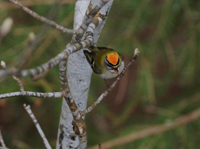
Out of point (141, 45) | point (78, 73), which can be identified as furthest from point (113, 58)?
point (141, 45)

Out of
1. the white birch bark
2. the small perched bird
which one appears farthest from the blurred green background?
the white birch bark

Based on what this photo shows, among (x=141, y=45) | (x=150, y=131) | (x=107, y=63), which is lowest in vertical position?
(x=150, y=131)

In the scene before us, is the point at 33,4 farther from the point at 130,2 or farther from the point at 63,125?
the point at 63,125

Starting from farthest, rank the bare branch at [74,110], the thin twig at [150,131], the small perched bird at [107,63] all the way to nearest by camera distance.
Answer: the thin twig at [150,131], the small perched bird at [107,63], the bare branch at [74,110]

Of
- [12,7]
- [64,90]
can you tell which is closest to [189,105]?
[12,7]

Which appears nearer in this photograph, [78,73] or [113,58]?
[78,73]

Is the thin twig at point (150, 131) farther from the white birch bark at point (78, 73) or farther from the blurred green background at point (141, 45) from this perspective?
the white birch bark at point (78, 73)

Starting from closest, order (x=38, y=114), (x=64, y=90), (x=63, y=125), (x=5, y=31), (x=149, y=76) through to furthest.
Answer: (x=5, y=31), (x=64, y=90), (x=63, y=125), (x=149, y=76), (x=38, y=114)

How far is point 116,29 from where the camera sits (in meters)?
2.14

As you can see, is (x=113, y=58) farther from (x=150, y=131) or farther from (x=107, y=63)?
(x=150, y=131)

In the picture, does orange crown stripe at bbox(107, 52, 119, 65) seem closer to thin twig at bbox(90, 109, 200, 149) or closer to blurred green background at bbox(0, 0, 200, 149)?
blurred green background at bbox(0, 0, 200, 149)

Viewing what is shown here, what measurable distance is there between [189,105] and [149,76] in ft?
1.18

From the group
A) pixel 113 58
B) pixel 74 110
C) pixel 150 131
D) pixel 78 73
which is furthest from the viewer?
pixel 150 131

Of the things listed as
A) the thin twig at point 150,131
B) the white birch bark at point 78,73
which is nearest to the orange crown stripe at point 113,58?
the white birch bark at point 78,73
